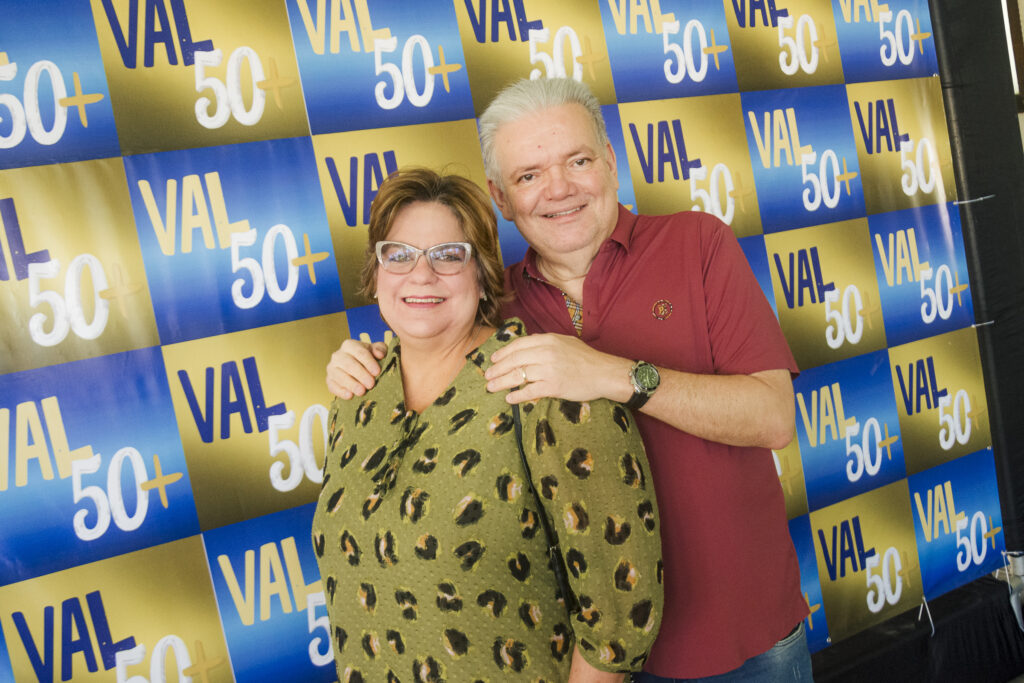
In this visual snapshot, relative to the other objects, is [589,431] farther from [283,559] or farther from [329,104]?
[329,104]

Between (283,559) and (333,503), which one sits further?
(283,559)

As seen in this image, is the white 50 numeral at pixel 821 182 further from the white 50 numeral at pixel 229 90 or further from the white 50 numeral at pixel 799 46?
the white 50 numeral at pixel 229 90

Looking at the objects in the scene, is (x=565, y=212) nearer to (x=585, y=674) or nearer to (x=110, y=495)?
(x=585, y=674)

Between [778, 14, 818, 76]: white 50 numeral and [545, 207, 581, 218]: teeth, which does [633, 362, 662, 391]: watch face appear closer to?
[545, 207, 581, 218]: teeth

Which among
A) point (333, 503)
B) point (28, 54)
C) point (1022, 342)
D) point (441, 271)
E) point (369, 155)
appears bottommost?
point (1022, 342)

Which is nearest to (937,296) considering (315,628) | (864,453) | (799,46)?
(864,453)

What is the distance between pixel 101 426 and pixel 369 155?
99 cm

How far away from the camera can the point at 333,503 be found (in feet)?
4.36

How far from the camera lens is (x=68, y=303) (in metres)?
1.82

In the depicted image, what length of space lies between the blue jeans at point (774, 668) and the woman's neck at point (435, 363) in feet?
2.50

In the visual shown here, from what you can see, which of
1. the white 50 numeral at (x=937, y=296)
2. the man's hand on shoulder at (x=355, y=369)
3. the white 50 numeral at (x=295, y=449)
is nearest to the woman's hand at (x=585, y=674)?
the man's hand on shoulder at (x=355, y=369)

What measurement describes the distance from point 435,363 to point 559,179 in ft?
1.44

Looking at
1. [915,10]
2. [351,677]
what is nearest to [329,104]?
[351,677]

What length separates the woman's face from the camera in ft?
4.37
